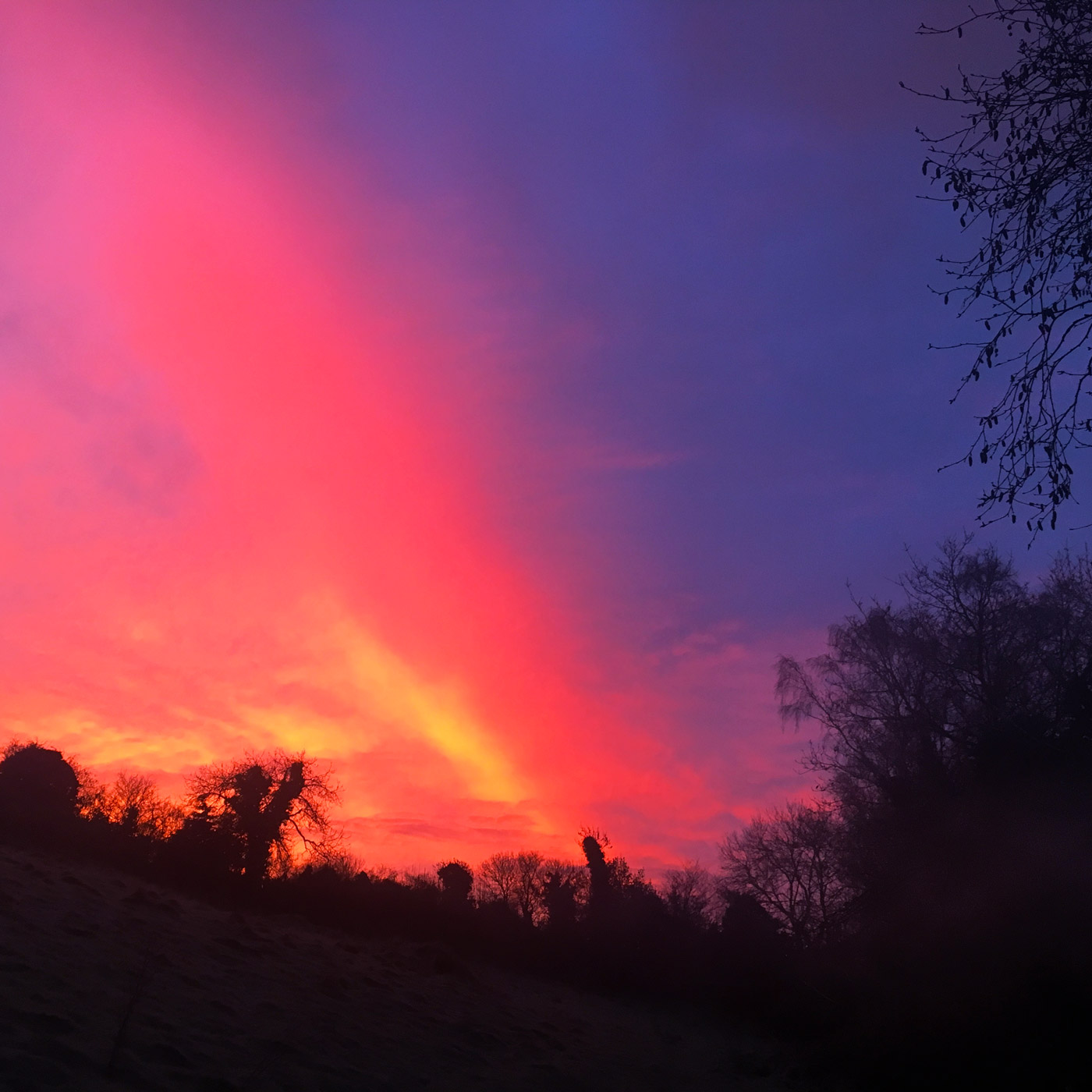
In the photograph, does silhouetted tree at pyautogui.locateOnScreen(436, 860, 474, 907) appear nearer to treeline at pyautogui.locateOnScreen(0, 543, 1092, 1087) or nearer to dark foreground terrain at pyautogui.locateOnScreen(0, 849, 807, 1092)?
treeline at pyautogui.locateOnScreen(0, 543, 1092, 1087)

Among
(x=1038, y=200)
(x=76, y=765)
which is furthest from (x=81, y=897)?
(x=1038, y=200)

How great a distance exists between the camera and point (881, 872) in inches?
844

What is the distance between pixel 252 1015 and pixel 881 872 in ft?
56.4

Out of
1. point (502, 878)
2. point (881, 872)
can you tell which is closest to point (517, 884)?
point (502, 878)

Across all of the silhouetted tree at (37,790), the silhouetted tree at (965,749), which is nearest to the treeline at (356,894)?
the silhouetted tree at (37,790)

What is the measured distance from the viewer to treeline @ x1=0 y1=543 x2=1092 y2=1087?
14828 millimetres

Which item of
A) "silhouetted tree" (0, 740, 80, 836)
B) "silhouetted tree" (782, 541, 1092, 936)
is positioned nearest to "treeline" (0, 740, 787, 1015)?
"silhouetted tree" (0, 740, 80, 836)

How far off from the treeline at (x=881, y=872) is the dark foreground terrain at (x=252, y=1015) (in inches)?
135

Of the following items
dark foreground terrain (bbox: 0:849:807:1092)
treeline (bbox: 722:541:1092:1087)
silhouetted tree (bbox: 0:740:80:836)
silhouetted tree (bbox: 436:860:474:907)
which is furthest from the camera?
silhouetted tree (bbox: 436:860:474:907)

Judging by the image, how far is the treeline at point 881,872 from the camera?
584 inches

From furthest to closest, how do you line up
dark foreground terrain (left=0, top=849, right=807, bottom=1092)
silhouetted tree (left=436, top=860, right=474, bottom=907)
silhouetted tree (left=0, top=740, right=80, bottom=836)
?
silhouetted tree (left=436, top=860, right=474, bottom=907)
silhouetted tree (left=0, top=740, right=80, bottom=836)
dark foreground terrain (left=0, top=849, right=807, bottom=1092)

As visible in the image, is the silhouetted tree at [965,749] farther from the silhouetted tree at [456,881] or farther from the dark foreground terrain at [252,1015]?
the silhouetted tree at [456,881]

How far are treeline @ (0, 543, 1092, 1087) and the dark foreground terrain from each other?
135 inches

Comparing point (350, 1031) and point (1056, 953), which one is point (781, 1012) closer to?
point (1056, 953)
